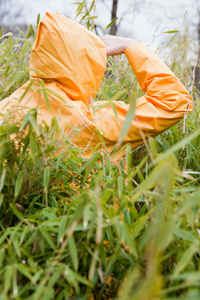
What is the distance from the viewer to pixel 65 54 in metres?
1.02

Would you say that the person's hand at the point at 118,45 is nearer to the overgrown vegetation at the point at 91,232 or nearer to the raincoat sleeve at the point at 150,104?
the raincoat sleeve at the point at 150,104

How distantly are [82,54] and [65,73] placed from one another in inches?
3.9

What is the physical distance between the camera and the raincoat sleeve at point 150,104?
1057 millimetres

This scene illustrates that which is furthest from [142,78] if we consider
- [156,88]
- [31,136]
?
[31,136]

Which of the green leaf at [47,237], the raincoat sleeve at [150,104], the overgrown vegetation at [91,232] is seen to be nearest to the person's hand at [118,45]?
the raincoat sleeve at [150,104]

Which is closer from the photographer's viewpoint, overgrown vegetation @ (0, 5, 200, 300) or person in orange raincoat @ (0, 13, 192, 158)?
overgrown vegetation @ (0, 5, 200, 300)

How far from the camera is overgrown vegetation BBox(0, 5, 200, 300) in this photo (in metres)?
0.54

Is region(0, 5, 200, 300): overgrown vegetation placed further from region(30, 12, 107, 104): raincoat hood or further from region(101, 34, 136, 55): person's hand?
region(101, 34, 136, 55): person's hand

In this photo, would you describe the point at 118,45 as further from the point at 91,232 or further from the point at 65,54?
the point at 91,232

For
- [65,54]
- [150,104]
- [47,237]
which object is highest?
[65,54]

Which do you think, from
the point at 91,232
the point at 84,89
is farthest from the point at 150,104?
the point at 91,232

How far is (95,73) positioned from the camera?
1.12 meters

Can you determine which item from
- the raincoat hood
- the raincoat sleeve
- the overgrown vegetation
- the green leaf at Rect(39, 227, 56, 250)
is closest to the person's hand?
the raincoat sleeve

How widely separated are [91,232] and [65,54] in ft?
2.26
